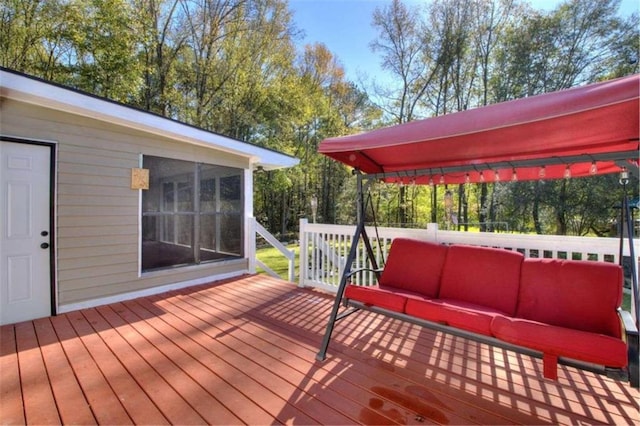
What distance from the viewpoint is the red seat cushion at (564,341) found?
5.28 ft

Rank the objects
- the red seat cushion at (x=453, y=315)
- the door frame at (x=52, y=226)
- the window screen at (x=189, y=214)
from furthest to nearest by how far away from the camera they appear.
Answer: the window screen at (x=189, y=214) < the door frame at (x=52, y=226) < the red seat cushion at (x=453, y=315)

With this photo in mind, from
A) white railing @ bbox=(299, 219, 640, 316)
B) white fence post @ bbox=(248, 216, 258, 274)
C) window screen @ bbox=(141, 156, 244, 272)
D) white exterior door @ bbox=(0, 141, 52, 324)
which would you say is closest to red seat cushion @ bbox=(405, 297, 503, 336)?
white railing @ bbox=(299, 219, 640, 316)

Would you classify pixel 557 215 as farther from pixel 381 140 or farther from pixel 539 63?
pixel 381 140

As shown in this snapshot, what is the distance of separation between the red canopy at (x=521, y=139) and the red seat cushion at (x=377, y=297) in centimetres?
123

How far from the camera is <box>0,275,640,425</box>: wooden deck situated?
72.8 inches

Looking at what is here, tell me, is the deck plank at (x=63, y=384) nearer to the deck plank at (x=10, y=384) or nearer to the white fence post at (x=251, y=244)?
the deck plank at (x=10, y=384)

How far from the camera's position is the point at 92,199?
381 cm

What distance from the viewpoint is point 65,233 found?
360 centimetres

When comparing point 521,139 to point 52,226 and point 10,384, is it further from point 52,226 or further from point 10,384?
point 52,226

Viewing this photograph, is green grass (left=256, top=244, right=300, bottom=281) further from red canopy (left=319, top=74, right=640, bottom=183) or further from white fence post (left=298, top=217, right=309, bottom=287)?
red canopy (left=319, top=74, right=640, bottom=183)

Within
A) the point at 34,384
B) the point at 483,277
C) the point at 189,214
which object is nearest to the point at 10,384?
the point at 34,384

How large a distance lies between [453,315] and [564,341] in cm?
62

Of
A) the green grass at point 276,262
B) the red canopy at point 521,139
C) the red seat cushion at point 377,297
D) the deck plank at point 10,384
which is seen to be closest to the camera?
the red canopy at point 521,139

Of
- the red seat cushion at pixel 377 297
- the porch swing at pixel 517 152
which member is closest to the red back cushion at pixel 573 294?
the porch swing at pixel 517 152
